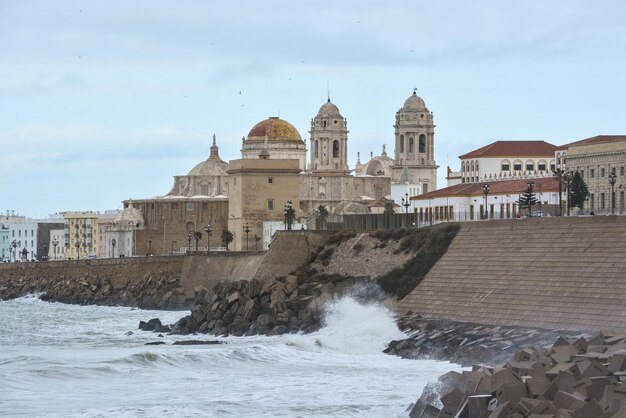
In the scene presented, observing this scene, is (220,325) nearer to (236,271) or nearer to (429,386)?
(236,271)

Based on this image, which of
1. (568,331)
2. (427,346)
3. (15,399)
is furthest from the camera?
(427,346)

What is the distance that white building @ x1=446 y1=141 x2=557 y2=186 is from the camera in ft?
335

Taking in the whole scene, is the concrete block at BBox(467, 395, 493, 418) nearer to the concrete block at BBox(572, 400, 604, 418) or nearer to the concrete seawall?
the concrete block at BBox(572, 400, 604, 418)

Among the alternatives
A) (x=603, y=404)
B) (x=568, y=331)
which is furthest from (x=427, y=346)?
(x=603, y=404)

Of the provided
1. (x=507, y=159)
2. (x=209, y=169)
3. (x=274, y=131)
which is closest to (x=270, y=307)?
(x=507, y=159)

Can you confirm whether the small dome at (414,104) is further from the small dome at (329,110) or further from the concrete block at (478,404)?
the concrete block at (478,404)

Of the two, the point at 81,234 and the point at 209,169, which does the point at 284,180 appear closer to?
the point at 209,169

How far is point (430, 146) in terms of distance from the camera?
408ft

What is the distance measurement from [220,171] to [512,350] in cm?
7617

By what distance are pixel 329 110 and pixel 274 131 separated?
8.70m

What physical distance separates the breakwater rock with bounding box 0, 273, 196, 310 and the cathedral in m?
8.33

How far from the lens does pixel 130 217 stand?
109438mm

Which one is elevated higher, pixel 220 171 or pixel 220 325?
pixel 220 171

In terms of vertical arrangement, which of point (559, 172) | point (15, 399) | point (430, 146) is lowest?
point (15, 399)
